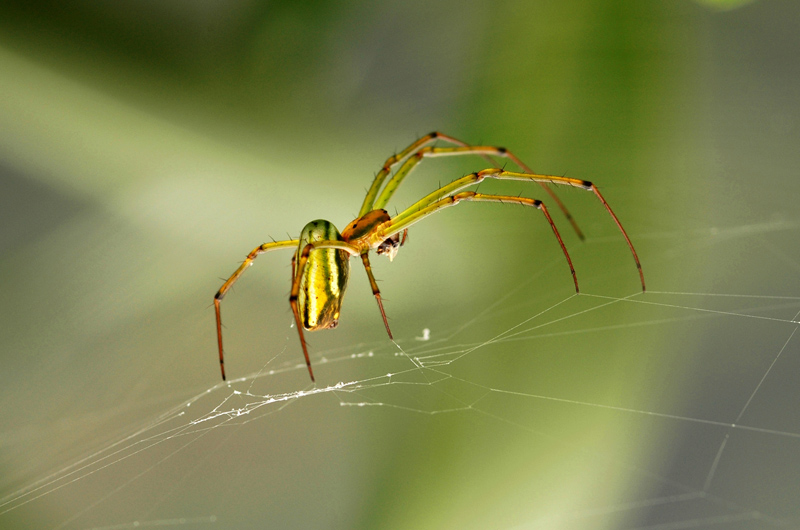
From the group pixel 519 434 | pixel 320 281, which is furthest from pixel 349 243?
pixel 519 434

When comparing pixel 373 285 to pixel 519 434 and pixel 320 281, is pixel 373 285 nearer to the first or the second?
pixel 320 281

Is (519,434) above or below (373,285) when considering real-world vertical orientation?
below

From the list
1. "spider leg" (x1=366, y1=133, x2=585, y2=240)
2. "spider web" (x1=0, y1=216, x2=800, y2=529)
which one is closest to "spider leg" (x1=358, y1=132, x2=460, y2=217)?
"spider leg" (x1=366, y1=133, x2=585, y2=240)

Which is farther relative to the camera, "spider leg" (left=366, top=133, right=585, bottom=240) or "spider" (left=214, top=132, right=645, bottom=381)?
"spider leg" (left=366, top=133, right=585, bottom=240)

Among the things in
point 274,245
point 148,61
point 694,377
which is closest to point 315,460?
point 274,245

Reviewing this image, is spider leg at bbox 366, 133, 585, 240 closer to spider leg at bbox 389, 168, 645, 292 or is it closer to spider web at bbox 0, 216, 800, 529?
spider leg at bbox 389, 168, 645, 292

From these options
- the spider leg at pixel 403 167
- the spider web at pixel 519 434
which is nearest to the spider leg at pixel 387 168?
the spider leg at pixel 403 167

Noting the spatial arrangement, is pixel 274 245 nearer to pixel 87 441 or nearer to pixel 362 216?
pixel 362 216
